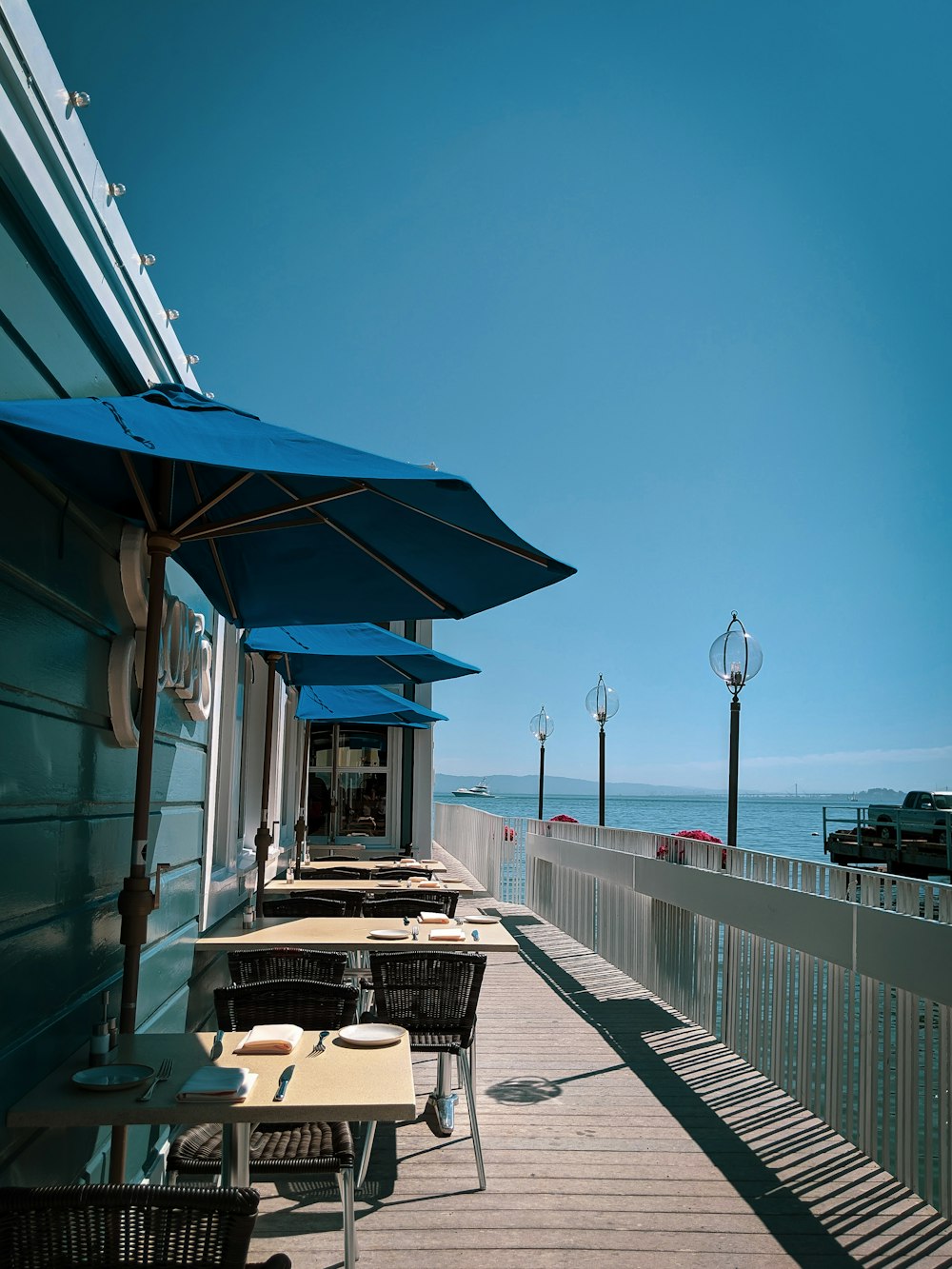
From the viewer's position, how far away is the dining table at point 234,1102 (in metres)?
2.51

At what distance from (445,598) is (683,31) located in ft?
46.7

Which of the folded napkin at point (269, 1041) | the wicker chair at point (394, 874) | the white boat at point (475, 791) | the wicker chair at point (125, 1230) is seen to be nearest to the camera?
the wicker chair at point (125, 1230)

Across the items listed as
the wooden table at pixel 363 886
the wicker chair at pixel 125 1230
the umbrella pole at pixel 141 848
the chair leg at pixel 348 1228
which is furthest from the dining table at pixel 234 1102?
the wooden table at pixel 363 886

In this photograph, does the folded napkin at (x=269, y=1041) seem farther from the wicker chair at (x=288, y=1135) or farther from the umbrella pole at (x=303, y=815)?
the umbrella pole at (x=303, y=815)

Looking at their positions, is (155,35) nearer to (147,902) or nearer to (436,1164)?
(147,902)

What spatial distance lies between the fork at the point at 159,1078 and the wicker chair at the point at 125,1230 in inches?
28.9

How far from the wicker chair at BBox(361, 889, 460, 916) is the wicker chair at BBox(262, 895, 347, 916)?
0.72 feet

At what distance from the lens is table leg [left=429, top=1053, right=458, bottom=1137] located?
4.96m

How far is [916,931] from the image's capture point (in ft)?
13.2

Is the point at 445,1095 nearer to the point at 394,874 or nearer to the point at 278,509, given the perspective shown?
the point at 278,509

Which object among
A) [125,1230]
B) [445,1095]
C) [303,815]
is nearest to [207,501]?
[125,1230]

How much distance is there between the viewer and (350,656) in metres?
7.16

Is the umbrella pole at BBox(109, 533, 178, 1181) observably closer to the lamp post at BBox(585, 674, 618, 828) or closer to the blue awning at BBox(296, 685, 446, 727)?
the blue awning at BBox(296, 685, 446, 727)

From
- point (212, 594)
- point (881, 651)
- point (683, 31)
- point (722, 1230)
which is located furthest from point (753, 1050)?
point (881, 651)
